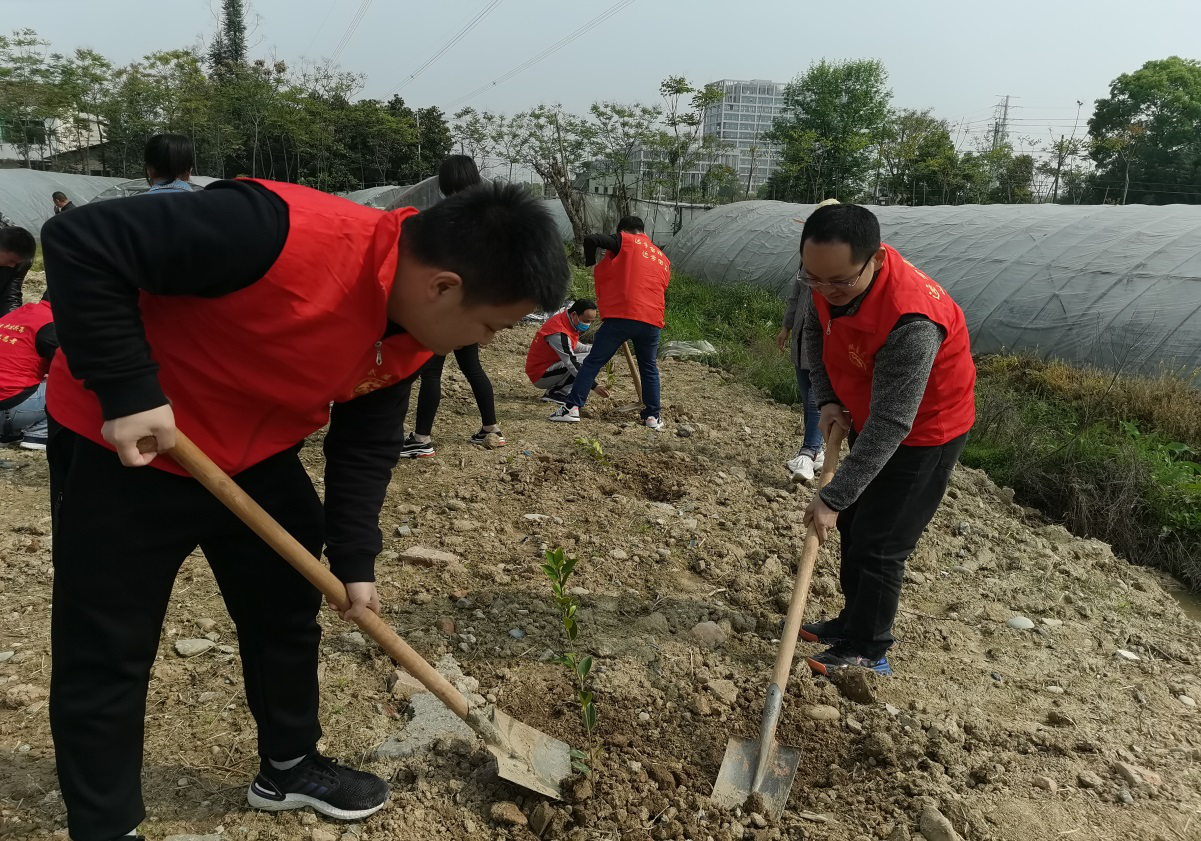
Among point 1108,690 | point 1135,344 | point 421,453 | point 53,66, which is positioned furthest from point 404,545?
point 53,66

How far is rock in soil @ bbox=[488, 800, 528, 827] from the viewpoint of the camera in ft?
6.63

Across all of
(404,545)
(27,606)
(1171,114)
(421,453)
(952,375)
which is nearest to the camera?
(952,375)

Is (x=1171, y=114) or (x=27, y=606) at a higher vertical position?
(x=1171, y=114)

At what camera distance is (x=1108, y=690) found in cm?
294

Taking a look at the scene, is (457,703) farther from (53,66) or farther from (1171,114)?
(1171,114)

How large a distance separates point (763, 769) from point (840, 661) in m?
0.71

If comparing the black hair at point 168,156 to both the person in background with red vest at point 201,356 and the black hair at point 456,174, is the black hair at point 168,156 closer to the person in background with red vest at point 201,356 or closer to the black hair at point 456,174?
the black hair at point 456,174

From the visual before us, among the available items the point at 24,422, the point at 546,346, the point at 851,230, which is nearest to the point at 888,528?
the point at 851,230

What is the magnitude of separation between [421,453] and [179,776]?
2761mm

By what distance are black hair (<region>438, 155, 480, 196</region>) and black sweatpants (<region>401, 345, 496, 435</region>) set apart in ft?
2.89

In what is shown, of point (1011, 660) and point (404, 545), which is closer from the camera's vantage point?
point (1011, 660)

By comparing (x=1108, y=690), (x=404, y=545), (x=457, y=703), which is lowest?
(x=1108, y=690)

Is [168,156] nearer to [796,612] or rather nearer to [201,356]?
[201,356]

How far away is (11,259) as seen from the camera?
479cm
